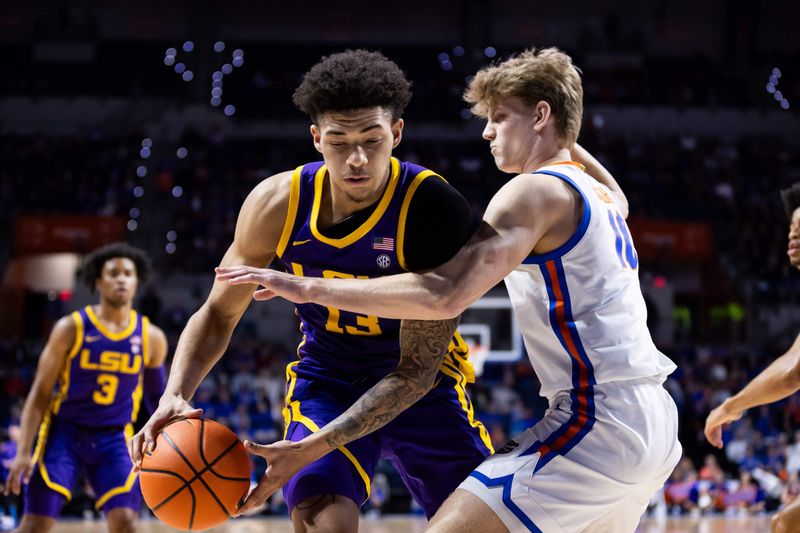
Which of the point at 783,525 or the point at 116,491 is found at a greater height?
the point at 783,525

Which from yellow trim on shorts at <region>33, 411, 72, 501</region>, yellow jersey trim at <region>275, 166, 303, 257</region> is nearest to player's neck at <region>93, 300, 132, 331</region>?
yellow trim on shorts at <region>33, 411, 72, 501</region>

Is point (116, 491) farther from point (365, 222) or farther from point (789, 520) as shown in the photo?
point (789, 520)

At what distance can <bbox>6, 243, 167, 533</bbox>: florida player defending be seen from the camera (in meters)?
5.65

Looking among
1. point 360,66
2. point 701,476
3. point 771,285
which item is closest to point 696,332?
point 771,285

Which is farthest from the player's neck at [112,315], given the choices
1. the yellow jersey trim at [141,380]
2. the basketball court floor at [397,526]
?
the basketball court floor at [397,526]

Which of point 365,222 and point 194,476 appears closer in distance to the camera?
point 194,476

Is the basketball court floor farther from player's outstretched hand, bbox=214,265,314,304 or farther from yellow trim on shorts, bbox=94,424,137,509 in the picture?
player's outstretched hand, bbox=214,265,314,304

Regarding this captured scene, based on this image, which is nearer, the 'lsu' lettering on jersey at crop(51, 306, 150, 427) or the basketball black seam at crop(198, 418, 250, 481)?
the basketball black seam at crop(198, 418, 250, 481)

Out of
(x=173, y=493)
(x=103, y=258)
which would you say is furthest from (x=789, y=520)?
(x=103, y=258)

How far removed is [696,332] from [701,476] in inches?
195

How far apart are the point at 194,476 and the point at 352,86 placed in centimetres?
131

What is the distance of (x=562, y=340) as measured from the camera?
9.52ft

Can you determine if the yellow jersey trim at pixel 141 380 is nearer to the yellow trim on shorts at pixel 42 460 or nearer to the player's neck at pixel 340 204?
the yellow trim on shorts at pixel 42 460

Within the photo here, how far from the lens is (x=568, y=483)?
278cm
